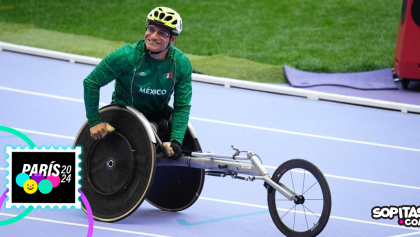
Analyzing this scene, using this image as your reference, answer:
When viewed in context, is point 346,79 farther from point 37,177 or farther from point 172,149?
point 37,177

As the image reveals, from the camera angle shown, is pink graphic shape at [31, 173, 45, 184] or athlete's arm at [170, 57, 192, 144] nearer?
pink graphic shape at [31, 173, 45, 184]

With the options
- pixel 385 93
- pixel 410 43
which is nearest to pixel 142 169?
pixel 385 93

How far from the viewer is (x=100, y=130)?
5.69 m

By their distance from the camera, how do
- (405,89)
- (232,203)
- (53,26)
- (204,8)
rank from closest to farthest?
(232,203) < (405,89) < (53,26) < (204,8)

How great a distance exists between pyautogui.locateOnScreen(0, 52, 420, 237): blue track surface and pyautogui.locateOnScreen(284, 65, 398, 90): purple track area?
33.0 inches

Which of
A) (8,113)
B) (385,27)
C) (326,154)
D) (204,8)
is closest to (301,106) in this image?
(326,154)

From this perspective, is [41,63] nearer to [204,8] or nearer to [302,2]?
[204,8]

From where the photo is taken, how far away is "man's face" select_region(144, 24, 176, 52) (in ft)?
18.5

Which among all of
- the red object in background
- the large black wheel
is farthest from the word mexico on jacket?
the red object in background

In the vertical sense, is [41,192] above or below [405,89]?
below

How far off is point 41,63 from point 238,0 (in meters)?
5.91

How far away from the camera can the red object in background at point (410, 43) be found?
35.1ft

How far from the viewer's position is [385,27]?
46.6 ft

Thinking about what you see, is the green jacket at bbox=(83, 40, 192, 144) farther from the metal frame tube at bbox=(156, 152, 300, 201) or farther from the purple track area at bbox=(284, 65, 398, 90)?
the purple track area at bbox=(284, 65, 398, 90)
